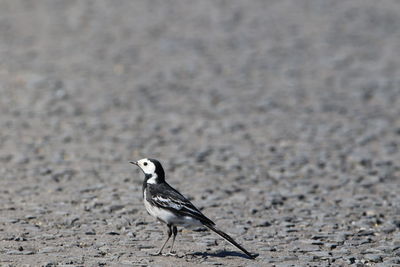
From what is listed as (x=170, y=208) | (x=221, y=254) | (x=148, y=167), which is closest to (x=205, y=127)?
(x=148, y=167)

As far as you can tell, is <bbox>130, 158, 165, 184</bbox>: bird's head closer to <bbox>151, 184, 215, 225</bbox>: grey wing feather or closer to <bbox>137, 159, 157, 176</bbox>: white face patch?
<bbox>137, 159, 157, 176</bbox>: white face patch

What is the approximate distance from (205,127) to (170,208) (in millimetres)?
7893

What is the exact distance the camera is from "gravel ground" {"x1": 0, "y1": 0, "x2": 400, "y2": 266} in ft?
32.4

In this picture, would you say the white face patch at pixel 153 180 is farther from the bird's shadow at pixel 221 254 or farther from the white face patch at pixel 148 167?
the bird's shadow at pixel 221 254

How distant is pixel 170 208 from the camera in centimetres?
891

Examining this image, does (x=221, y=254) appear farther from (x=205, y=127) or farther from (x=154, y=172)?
(x=205, y=127)

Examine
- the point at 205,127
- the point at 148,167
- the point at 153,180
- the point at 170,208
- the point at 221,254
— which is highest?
the point at 205,127

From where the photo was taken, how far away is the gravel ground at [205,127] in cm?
988

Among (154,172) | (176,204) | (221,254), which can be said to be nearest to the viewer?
(176,204)

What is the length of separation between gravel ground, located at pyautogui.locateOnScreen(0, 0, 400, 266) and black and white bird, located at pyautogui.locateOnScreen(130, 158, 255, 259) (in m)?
0.40

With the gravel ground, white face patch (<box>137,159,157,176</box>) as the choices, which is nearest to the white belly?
the gravel ground

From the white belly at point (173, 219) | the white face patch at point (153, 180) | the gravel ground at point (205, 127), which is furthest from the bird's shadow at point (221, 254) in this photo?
the white face patch at point (153, 180)

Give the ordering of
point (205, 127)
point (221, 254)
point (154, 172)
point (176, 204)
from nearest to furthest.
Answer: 1. point (176, 204)
2. point (221, 254)
3. point (154, 172)
4. point (205, 127)

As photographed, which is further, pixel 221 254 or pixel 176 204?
pixel 221 254
